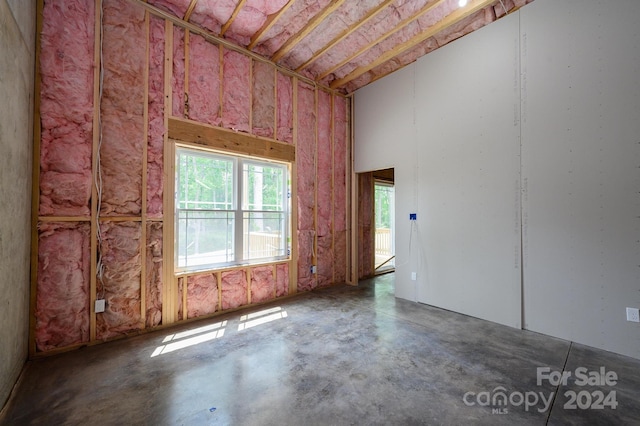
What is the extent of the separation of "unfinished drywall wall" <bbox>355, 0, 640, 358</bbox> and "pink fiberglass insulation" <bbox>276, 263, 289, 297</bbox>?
2171mm

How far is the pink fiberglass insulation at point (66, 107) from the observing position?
263cm

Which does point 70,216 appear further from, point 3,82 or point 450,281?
point 450,281

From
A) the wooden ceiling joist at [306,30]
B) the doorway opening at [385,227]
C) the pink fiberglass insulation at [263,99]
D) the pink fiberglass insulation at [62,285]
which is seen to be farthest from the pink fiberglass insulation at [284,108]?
the doorway opening at [385,227]

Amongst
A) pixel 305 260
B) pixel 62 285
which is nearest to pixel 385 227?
pixel 305 260

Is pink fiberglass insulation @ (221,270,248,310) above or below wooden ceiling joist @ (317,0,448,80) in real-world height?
below

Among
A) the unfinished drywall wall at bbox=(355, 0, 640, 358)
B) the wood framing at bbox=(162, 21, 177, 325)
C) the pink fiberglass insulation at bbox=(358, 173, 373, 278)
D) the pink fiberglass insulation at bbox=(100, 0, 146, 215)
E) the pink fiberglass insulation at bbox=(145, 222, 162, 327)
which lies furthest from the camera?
the pink fiberglass insulation at bbox=(358, 173, 373, 278)

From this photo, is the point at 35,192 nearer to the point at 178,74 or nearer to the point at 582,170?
the point at 178,74

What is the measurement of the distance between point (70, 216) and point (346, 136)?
178 inches

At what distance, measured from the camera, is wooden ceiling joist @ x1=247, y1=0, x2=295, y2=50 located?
10.7 feet

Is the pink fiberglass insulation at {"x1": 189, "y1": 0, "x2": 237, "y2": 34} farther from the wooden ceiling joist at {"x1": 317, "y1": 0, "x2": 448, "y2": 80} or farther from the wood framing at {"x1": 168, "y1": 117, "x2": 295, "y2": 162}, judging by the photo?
the wooden ceiling joist at {"x1": 317, "y1": 0, "x2": 448, "y2": 80}

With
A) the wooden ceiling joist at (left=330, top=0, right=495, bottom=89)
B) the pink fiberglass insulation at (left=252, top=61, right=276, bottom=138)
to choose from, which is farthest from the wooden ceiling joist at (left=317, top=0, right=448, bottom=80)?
the pink fiberglass insulation at (left=252, top=61, right=276, bottom=138)

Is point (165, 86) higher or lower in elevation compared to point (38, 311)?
higher

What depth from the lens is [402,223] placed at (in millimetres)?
4535

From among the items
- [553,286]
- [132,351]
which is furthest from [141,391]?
[553,286]
